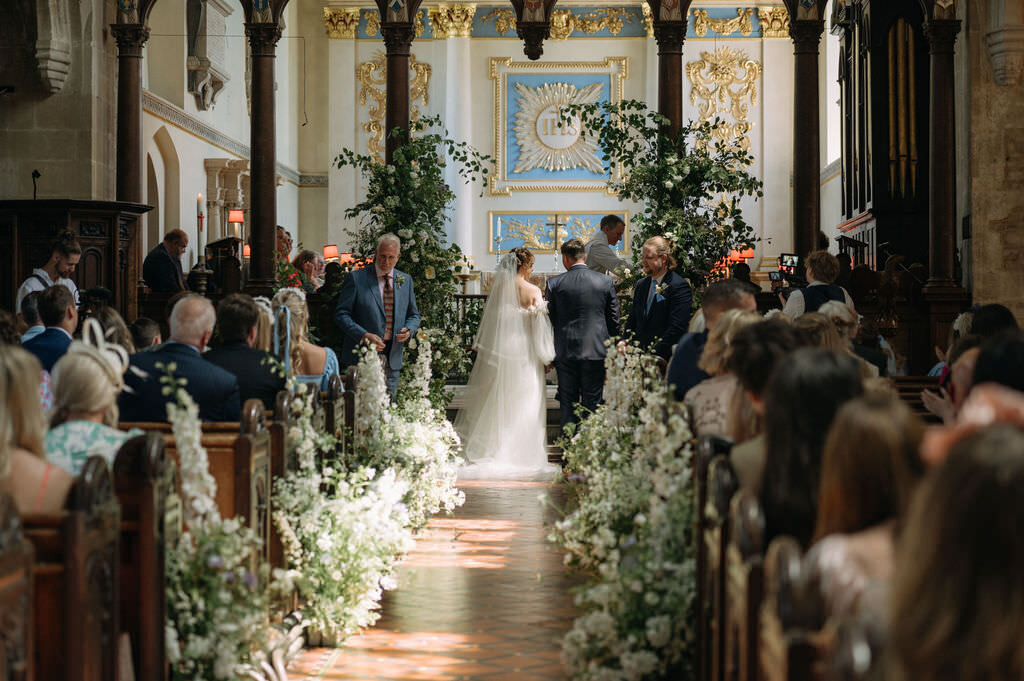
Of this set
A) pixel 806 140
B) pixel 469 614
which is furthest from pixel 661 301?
pixel 469 614

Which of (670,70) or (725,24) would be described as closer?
(670,70)

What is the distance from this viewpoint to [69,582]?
2570 millimetres

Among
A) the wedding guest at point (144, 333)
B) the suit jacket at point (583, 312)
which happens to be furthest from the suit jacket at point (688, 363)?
the suit jacket at point (583, 312)

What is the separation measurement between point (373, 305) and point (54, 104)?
4.90m

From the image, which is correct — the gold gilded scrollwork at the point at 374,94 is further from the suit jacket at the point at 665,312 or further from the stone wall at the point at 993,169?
the suit jacket at the point at 665,312

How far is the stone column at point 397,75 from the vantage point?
992cm

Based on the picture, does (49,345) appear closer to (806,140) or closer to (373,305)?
(373,305)

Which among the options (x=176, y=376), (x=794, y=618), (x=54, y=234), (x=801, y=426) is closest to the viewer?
(x=794, y=618)

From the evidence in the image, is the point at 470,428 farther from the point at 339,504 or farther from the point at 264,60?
the point at 339,504

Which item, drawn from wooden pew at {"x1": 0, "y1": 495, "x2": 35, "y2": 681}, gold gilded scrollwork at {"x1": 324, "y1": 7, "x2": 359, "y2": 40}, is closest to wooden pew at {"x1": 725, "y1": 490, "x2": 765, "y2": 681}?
wooden pew at {"x1": 0, "y1": 495, "x2": 35, "y2": 681}

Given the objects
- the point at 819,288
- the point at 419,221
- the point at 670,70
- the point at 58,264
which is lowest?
the point at 819,288

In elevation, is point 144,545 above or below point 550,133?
below

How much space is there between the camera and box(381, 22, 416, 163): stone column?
992 centimetres

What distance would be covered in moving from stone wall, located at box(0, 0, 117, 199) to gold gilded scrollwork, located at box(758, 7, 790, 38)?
1056 cm
